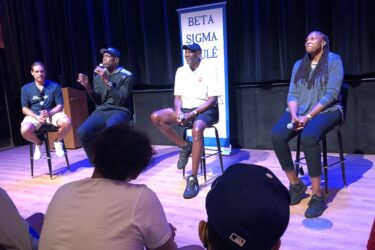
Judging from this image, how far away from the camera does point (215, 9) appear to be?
373cm

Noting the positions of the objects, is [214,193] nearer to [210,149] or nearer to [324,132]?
[324,132]

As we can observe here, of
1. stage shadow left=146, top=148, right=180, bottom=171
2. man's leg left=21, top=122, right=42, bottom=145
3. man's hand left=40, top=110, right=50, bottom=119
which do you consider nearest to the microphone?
stage shadow left=146, top=148, right=180, bottom=171

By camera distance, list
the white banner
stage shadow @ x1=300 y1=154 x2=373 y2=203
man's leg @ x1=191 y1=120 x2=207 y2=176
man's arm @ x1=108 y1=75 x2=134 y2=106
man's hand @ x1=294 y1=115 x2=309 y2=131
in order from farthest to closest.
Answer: the white banner
man's arm @ x1=108 y1=75 x2=134 y2=106
man's leg @ x1=191 y1=120 x2=207 y2=176
stage shadow @ x1=300 y1=154 x2=373 y2=203
man's hand @ x1=294 y1=115 x2=309 y2=131

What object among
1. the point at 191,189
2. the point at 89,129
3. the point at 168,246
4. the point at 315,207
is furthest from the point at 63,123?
the point at 168,246

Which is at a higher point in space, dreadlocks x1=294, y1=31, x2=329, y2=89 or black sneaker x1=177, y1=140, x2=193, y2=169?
dreadlocks x1=294, y1=31, x2=329, y2=89

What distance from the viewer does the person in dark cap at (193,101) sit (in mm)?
3074

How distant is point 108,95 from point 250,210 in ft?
9.94

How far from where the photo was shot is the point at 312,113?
254cm

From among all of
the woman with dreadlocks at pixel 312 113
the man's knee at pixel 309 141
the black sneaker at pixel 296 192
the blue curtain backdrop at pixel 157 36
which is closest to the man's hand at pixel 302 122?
the woman with dreadlocks at pixel 312 113

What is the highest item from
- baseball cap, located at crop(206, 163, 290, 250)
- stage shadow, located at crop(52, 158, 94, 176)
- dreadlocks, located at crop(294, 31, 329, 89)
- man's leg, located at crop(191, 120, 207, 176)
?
dreadlocks, located at crop(294, 31, 329, 89)

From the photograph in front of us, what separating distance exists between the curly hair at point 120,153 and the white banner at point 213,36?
2.52 m

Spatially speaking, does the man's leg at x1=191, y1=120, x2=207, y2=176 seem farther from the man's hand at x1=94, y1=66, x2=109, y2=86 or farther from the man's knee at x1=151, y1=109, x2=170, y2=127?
the man's hand at x1=94, y1=66, x2=109, y2=86

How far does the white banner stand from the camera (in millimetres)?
3744

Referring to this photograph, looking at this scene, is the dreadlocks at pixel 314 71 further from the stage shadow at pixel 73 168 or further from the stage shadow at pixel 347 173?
the stage shadow at pixel 73 168
